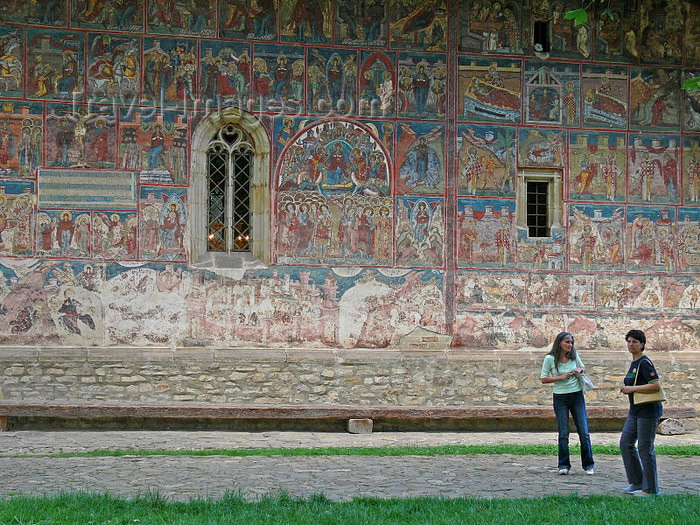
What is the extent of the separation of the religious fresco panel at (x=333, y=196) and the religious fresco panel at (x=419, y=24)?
5.12ft

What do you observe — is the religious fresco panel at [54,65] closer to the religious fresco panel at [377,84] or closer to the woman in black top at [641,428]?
the religious fresco panel at [377,84]

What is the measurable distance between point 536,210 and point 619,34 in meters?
3.20

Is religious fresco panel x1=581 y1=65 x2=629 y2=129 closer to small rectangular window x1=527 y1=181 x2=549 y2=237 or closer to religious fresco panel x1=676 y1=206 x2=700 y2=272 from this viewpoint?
small rectangular window x1=527 y1=181 x2=549 y2=237

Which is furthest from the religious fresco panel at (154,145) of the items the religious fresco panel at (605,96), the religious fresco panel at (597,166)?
the religious fresco panel at (605,96)

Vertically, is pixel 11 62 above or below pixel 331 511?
above

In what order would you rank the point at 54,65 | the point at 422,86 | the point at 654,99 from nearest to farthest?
1. the point at 54,65
2. the point at 422,86
3. the point at 654,99

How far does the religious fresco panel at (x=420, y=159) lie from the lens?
15453 millimetres

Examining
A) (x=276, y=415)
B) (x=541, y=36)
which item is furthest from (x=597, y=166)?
(x=276, y=415)

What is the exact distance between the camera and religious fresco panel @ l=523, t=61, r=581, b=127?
15.9 meters

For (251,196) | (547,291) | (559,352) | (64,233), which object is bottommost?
(559,352)

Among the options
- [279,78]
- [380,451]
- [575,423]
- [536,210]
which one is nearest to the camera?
[575,423]

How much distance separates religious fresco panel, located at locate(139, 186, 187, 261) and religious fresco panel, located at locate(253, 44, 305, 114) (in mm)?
1966

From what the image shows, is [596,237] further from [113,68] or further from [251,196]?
[113,68]

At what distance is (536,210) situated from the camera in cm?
1608
